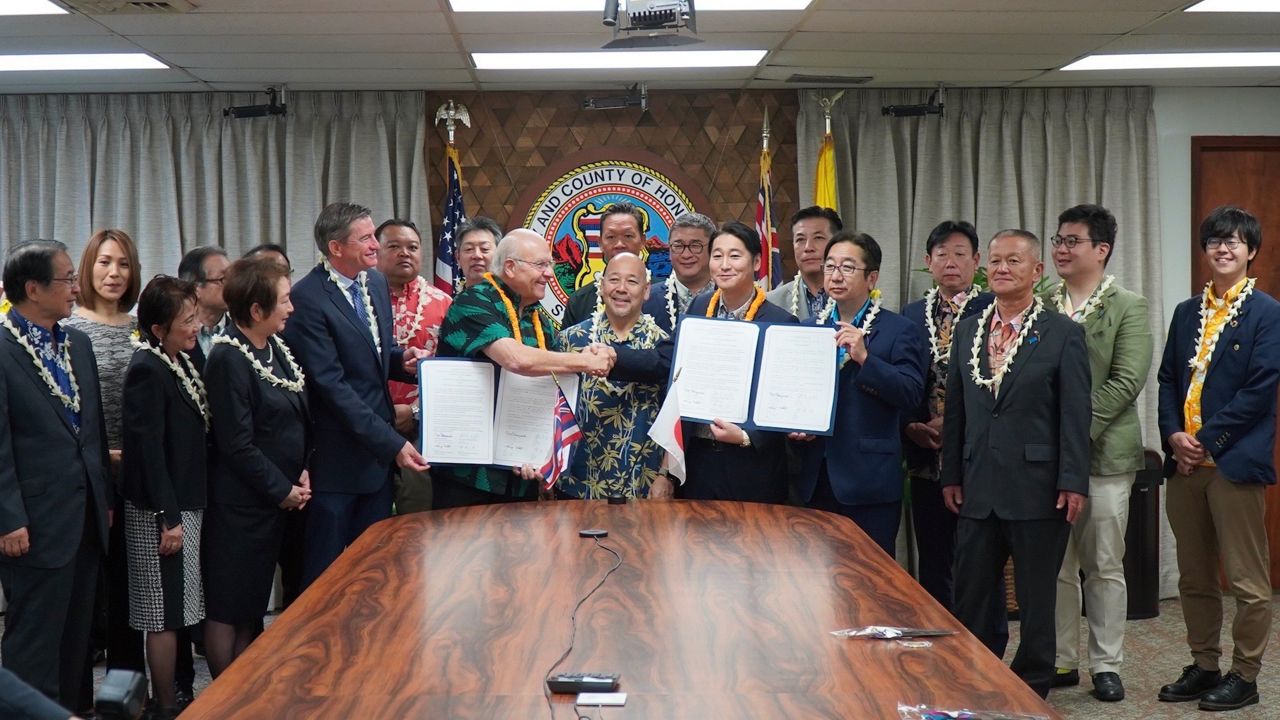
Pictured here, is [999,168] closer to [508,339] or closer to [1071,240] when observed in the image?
[1071,240]

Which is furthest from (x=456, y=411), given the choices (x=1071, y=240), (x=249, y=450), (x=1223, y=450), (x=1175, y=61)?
(x=1175, y=61)

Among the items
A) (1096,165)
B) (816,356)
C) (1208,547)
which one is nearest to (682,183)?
(1096,165)

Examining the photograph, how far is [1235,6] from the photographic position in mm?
4844

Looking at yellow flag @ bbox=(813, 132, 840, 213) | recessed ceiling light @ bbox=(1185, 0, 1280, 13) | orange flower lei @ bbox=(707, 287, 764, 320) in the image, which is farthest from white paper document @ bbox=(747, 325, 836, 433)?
yellow flag @ bbox=(813, 132, 840, 213)

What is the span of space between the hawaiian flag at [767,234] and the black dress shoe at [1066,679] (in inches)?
98.9

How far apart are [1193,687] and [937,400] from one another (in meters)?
1.43

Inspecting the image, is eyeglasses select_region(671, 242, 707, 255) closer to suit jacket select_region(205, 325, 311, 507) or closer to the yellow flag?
suit jacket select_region(205, 325, 311, 507)

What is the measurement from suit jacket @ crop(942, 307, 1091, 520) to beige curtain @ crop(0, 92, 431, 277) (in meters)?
3.64

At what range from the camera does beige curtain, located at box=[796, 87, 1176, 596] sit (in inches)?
262

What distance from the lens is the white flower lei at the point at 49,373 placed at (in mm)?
3539

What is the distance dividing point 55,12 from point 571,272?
296cm

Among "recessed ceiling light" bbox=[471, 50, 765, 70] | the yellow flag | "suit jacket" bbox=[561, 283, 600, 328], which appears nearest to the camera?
"suit jacket" bbox=[561, 283, 600, 328]

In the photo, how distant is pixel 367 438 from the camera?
161 inches

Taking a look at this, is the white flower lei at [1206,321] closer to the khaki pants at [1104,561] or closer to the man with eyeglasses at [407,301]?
the khaki pants at [1104,561]
